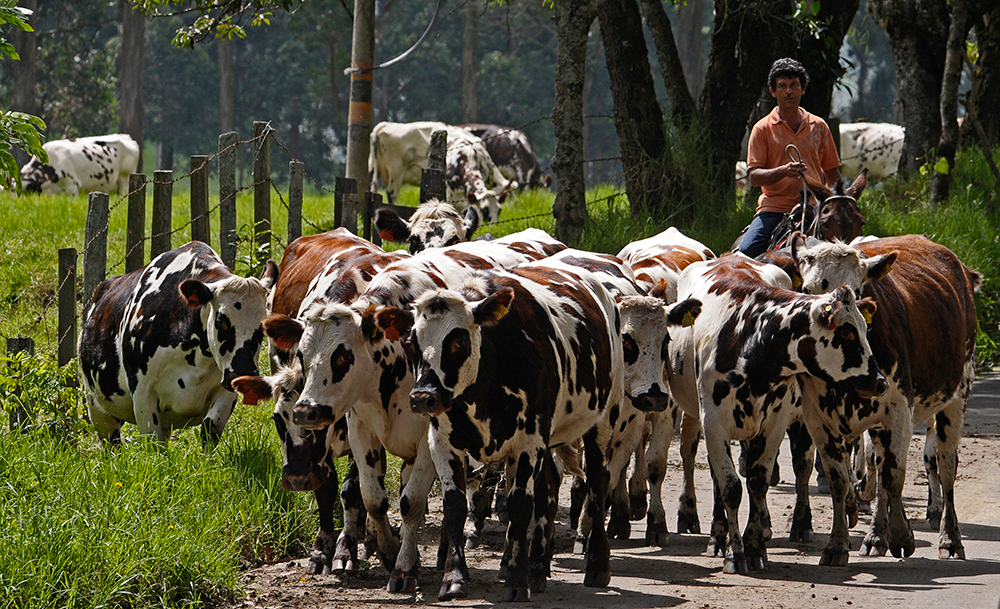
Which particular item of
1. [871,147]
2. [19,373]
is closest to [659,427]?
[19,373]

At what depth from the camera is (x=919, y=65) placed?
57.8 feet

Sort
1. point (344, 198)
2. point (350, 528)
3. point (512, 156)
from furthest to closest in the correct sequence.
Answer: point (512, 156) → point (344, 198) → point (350, 528)

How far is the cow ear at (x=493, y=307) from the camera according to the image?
5.73 m

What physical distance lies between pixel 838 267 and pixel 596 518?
7.68ft

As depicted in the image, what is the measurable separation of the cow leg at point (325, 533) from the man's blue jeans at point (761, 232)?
427 centimetres

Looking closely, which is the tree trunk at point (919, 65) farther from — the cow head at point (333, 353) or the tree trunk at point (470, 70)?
the tree trunk at point (470, 70)

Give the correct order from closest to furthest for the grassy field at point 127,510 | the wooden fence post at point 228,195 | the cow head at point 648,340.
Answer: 1. the grassy field at point 127,510
2. the cow head at point 648,340
3. the wooden fence post at point 228,195

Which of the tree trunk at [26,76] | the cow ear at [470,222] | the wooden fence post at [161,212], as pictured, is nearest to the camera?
the wooden fence post at [161,212]

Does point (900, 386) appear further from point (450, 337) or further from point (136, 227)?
point (136, 227)

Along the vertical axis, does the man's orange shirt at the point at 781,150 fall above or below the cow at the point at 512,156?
below

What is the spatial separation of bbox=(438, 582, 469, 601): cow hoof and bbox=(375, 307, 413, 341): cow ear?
129cm

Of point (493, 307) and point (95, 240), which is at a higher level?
point (95, 240)

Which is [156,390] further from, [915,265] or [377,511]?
[915,265]

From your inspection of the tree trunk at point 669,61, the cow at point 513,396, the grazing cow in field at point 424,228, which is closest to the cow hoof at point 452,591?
the cow at point 513,396
